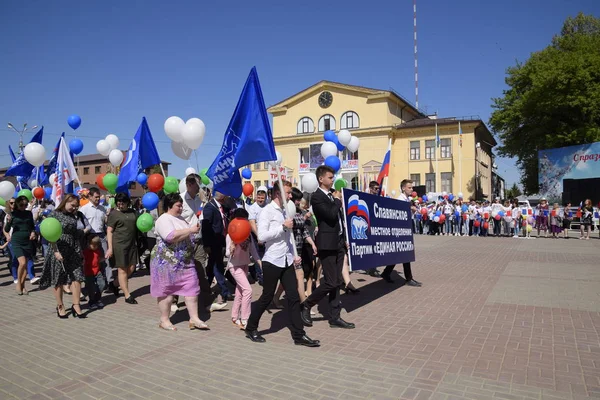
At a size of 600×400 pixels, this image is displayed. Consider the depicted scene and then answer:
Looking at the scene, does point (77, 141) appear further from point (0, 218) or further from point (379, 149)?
point (379, 149)

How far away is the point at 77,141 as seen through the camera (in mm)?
13070

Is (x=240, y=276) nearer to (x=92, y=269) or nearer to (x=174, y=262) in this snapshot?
(x=174, y=262)

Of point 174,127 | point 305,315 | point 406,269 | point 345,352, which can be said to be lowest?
point 345,352

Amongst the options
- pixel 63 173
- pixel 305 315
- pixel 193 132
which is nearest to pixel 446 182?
pixel 63 173

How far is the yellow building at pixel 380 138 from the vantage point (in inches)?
1825

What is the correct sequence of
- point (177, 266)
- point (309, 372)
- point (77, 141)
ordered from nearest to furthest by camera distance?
point (309, 372) → point (177, 266) → point (77, 141)

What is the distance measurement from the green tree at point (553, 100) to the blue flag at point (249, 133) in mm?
34526

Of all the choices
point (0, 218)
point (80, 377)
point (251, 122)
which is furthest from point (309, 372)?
point (0, 218)

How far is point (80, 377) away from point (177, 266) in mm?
1749

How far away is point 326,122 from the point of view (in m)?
51.7

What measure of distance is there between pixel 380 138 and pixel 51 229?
45.5 m

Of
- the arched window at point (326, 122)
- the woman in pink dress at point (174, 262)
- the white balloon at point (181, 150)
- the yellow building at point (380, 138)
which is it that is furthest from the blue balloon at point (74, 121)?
the arched window at point (326, 122)

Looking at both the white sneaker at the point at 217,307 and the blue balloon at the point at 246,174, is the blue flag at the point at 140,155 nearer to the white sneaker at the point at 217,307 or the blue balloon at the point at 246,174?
the white sneaker at the point at 217,307

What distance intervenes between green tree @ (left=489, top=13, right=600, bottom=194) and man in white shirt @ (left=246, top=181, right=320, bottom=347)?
115ft
